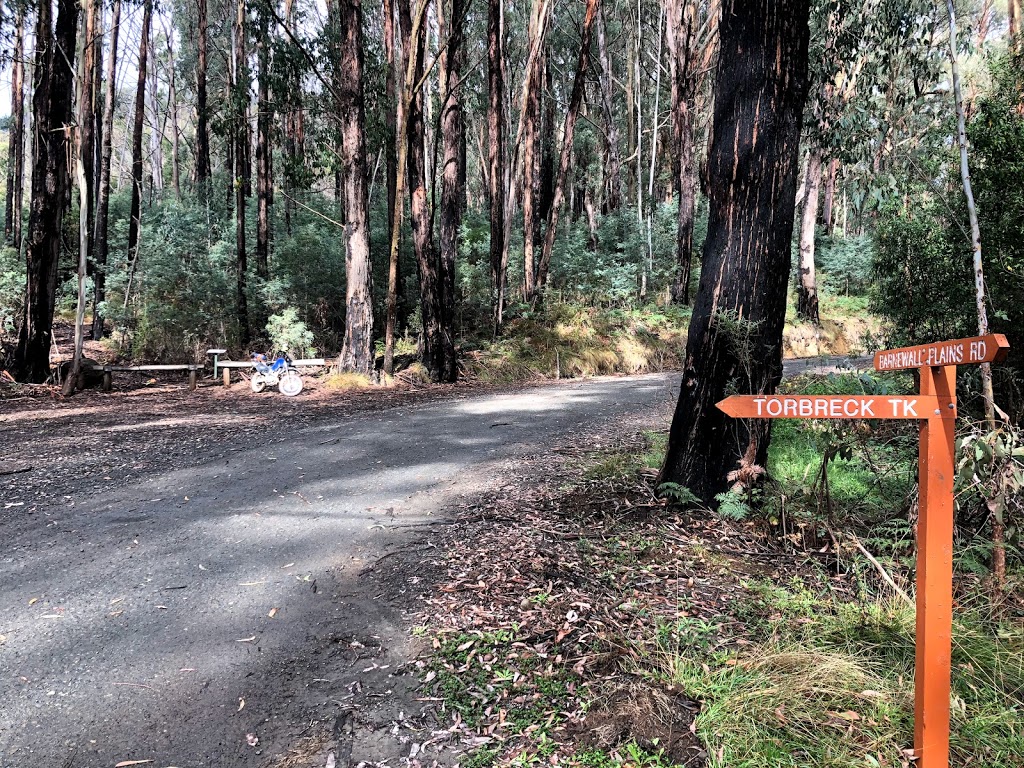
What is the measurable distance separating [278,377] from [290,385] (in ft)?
2.53

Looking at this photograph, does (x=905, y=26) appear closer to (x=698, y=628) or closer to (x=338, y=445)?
(x=698, y=628)

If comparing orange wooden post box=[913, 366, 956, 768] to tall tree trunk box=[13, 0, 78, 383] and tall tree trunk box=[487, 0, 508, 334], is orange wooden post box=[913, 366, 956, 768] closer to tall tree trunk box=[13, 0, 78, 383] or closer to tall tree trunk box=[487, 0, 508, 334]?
tall tree trunk box=[487, 0, 508, 334]

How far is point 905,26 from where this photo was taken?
285 inches

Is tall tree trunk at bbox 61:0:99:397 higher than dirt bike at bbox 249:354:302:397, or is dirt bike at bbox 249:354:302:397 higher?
tall tree trunk at bbox 61:0:99:397

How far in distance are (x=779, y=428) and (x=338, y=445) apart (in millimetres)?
5578

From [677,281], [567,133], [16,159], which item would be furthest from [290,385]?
[16,159]

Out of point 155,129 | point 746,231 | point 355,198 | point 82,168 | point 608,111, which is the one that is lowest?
point 746,231

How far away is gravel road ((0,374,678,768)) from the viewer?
263 centimetres

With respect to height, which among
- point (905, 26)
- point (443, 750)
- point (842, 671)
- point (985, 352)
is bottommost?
point (443, 750)

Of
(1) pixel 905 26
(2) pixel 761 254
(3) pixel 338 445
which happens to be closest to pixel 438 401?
(3) pixel 338 445

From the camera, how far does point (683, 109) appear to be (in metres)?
21.1

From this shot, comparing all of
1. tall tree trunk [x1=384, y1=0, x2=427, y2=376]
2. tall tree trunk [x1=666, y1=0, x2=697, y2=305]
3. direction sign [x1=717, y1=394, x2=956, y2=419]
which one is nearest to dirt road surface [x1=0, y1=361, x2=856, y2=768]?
direction sign [x1=717, y1=394, x2=956, y2=419]

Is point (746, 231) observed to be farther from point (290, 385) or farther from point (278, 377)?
point (278, 377)

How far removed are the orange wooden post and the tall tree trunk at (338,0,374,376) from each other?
12.5 m
